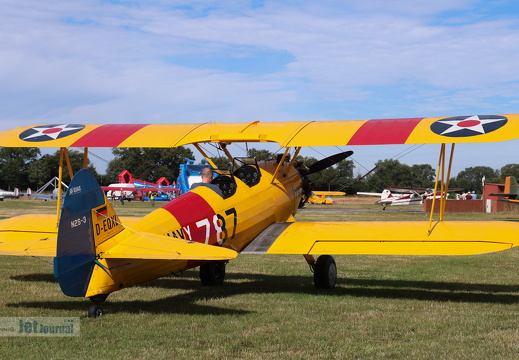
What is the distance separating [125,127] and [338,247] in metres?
4.05

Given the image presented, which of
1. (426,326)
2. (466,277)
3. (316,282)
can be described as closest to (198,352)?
(426,326)

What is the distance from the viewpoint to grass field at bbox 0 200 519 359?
5332 mm

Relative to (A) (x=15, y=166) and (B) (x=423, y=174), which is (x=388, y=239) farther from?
(A) (x=15, y=166)

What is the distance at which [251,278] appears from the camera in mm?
10445

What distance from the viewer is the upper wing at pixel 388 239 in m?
7.66

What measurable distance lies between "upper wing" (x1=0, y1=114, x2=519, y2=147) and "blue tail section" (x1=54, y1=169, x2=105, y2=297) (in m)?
2.84

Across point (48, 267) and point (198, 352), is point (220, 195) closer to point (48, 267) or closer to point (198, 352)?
point (198, 352)

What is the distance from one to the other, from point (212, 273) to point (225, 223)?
1415 millimetres

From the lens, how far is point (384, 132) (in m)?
8.18

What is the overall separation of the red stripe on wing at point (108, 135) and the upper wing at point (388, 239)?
2.54 m

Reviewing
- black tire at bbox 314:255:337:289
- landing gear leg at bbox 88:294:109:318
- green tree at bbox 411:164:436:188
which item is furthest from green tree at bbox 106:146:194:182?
landing gear leg at bbox 88:294:109:318

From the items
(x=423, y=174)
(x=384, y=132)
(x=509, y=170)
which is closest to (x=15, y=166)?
(x=423, y=174)

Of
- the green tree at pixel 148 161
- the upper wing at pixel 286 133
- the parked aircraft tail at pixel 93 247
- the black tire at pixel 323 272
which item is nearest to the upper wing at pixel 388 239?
the black tire at pixel 323 272

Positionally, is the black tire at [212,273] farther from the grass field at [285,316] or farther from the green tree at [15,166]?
the green tree at [15,166]
